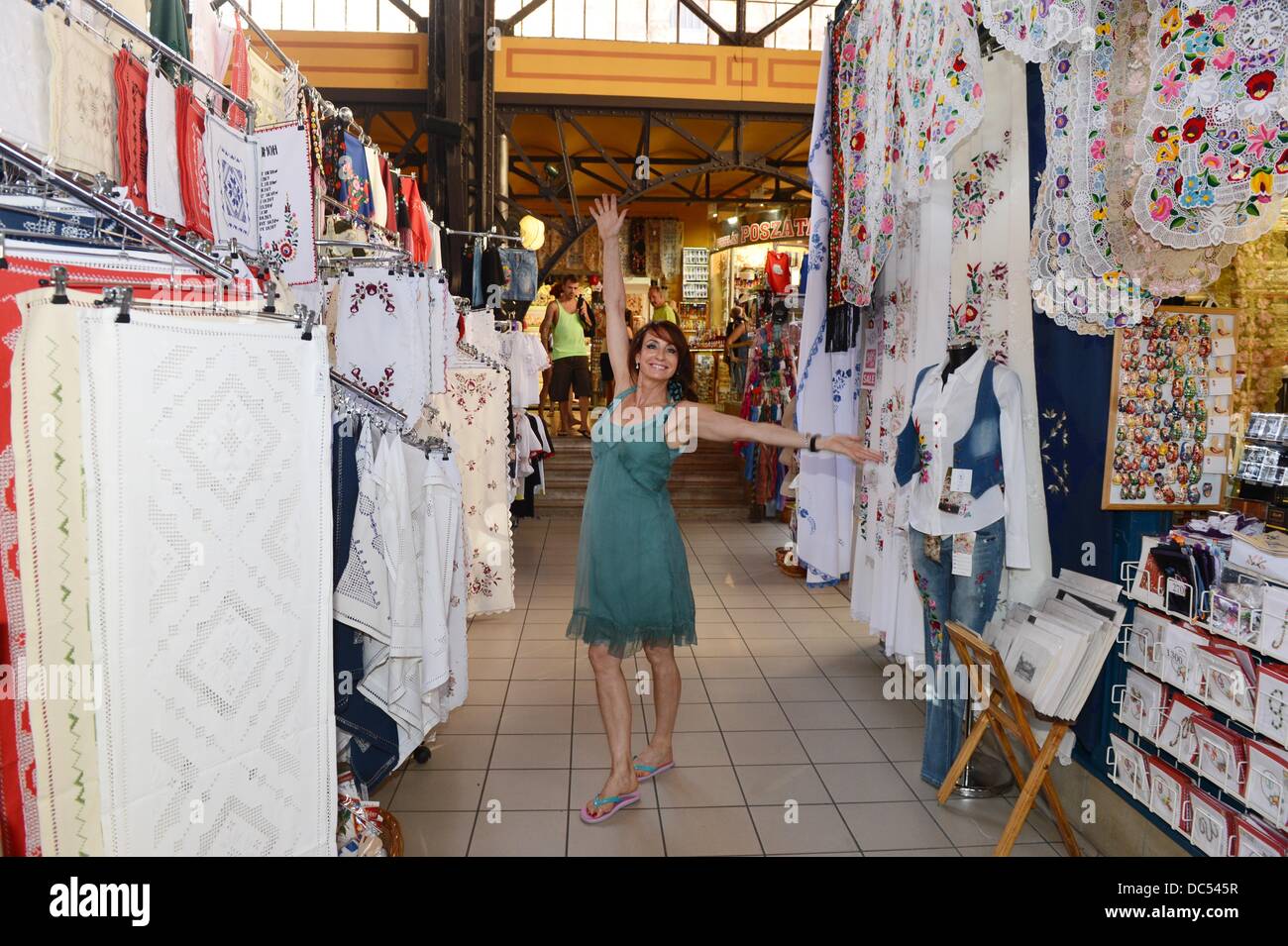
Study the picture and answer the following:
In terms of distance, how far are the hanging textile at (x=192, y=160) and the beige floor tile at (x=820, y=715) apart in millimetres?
3114

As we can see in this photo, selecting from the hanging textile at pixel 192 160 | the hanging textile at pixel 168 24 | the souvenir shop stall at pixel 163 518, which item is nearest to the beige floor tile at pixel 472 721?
the souvenir shop stall at pixel 163 518

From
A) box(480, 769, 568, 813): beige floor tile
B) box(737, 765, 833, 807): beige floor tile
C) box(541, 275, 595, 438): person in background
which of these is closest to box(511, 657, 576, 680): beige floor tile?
box(480, 769, 568, 813): beige floor tile

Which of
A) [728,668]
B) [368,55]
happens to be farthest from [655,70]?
[728,668]

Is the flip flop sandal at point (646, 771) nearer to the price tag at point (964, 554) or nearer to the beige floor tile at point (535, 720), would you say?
the beige floor tile at point (535, 720)

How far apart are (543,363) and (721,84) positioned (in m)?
5.66

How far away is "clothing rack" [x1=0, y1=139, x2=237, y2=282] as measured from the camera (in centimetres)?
159

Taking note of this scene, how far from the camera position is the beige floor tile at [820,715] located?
3770 mm

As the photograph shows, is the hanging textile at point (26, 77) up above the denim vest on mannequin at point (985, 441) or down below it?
above

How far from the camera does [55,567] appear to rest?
60.5 inches

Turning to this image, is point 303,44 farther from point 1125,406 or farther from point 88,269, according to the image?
point 1125,406

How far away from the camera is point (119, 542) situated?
4.92 ft

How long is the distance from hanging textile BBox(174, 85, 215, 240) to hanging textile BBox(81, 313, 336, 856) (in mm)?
1316

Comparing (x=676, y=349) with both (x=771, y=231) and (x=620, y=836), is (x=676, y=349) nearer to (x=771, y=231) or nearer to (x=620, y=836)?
(x=620, y=836)
